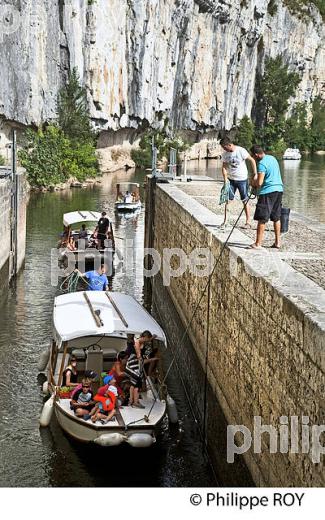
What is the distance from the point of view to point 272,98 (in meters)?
95.4

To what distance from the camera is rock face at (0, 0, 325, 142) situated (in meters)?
46.0

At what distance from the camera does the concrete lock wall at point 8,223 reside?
21594 mm

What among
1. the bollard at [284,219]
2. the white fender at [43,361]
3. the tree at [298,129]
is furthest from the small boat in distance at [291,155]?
the bollard at [284,219]

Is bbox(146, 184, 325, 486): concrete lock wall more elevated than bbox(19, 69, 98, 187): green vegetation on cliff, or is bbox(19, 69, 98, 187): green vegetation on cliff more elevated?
bbox(19, 69, 98, 187): green vegetation on cliff

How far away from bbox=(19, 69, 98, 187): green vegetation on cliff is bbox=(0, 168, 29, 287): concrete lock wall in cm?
2027

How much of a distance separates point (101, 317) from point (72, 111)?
39.9m

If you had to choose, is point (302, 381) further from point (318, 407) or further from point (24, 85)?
point (24, 85)

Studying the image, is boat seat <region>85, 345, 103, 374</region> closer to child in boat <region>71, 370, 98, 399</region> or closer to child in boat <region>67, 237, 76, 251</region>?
Result: child in boat <region>71, 370, 98, 399</region>

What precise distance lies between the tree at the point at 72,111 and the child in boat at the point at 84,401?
4089 centimetres

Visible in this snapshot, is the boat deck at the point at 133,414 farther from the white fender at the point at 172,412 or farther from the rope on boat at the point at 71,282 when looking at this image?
the rope on boat at the point at 71,282

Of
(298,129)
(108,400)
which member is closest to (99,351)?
(108,400)

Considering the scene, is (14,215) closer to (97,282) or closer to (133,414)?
(97,282)

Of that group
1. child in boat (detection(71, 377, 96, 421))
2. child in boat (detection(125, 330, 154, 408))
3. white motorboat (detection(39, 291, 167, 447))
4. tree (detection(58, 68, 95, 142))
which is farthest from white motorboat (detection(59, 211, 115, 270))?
tree (detection(58, 68, 95, 142))

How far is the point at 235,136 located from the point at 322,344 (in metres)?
84.7
